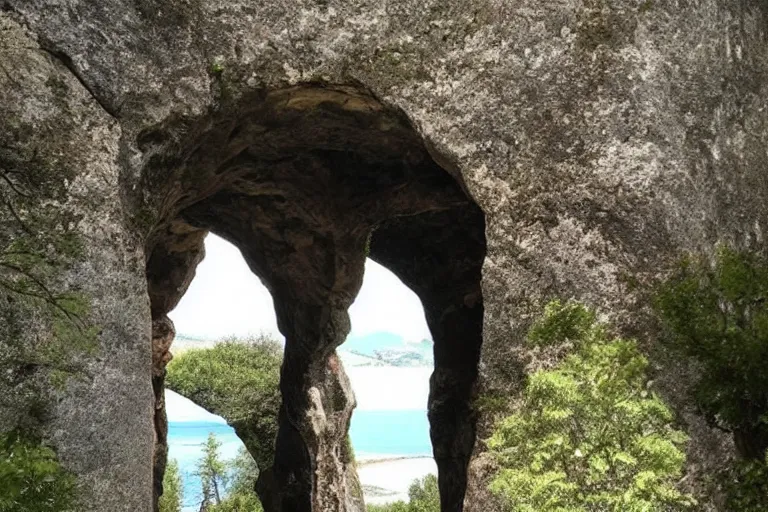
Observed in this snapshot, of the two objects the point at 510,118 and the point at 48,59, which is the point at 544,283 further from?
the point at 48,59

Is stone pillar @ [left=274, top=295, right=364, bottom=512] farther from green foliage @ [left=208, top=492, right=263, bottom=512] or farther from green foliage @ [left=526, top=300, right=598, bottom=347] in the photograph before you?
green foliage @ [left=208, top=492, right=263, bottom=512]

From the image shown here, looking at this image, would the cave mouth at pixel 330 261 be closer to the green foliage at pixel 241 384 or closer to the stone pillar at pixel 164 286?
the stone pillar at pixel 164 286

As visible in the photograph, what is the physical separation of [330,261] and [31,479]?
6.95m

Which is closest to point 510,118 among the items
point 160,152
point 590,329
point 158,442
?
point 590,329

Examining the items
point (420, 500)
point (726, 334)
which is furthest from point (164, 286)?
point (420, 500)

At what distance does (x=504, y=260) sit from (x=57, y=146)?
3.40 meters

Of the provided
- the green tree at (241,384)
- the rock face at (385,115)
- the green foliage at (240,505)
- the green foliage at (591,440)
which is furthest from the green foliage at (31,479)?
the green foliage at (240,505)

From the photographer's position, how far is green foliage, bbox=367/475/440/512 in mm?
18750

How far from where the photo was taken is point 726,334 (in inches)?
203

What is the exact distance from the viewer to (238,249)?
1232 cm

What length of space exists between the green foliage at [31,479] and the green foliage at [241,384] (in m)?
11.1

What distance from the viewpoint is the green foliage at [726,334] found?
197 inches

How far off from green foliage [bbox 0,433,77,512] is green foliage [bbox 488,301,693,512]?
2834 mm

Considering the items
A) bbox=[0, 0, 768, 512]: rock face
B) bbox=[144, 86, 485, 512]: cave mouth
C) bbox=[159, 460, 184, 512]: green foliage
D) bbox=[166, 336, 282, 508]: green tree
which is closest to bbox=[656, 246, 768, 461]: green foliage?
bbox=[0, 0, 768, 512]: rock face
